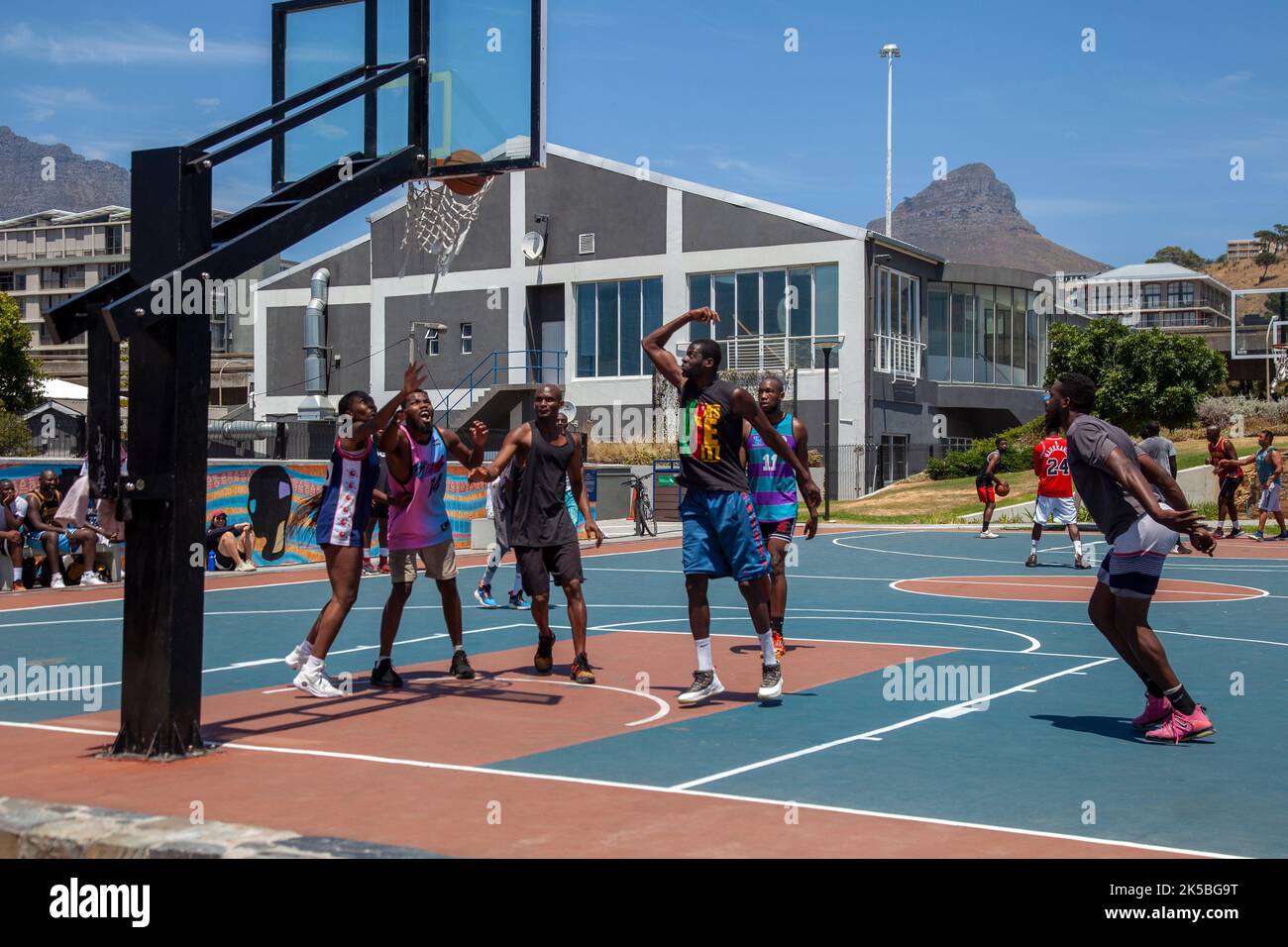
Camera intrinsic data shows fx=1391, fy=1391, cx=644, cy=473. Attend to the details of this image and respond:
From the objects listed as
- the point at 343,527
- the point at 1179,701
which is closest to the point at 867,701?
the point at 1179,701

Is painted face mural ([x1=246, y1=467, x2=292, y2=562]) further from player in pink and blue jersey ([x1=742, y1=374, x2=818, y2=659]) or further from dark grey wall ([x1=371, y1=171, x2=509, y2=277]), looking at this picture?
dark grey wall ([x1=371, y1=171, x2=509, y2=277])

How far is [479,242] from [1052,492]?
32.6 meters

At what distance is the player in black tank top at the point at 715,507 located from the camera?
9352 millimetres

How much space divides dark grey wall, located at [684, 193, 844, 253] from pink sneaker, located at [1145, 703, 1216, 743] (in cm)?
3715

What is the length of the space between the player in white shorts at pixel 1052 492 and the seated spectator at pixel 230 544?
11.9m

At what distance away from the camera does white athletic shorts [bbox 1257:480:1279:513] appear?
2728 cm

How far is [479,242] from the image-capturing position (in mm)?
50344

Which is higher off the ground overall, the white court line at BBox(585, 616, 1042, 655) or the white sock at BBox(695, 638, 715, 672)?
the white sock at BBox(695, 638, 715, 672)

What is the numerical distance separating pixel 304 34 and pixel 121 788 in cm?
594

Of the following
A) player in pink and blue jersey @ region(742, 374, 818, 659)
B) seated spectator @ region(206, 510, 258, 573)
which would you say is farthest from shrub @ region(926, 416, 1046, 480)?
player in pink and blue jersey @ region(742, 374, 818, 659)

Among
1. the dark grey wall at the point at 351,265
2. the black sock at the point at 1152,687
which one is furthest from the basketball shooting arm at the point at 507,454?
the dark grey wall at the point at 351,265

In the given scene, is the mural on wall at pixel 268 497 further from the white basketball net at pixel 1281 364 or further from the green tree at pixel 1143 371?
the white basketball net at pixel 1281 364

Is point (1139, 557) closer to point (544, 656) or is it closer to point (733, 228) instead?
point (544, 656)
